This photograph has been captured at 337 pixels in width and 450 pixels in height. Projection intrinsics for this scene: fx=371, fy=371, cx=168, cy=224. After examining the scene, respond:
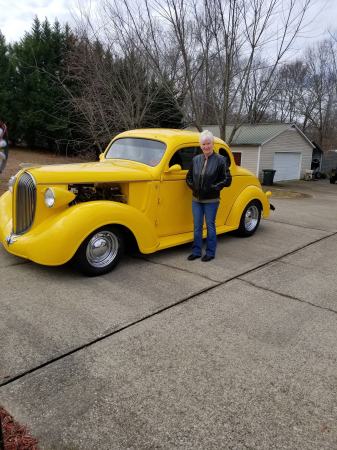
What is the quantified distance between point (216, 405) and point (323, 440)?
0.66m

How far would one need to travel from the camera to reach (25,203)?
454 centimetres

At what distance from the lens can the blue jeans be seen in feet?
17.4

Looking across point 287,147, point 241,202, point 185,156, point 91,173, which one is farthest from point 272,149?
point 91,173

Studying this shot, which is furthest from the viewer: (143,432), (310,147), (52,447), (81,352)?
(310,147)

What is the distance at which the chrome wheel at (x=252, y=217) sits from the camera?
6.95 m

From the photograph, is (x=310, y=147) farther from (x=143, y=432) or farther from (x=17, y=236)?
(x=143, y=432)

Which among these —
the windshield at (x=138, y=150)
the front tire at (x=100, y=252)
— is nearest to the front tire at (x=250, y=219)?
the windshield at (x=138, y=150)

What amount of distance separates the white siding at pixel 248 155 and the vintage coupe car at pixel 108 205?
578 inches

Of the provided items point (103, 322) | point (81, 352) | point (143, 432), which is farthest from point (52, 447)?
point (103, 322)

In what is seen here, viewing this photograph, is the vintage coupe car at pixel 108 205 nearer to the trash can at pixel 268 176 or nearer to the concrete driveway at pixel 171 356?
the concrete driveway at pixel 171 356

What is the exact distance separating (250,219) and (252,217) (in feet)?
0.24

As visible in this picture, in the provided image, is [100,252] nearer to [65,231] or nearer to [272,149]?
[65,231]

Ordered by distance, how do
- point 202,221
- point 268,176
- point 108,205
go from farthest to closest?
point 268,176
point 202,221
point 108,205

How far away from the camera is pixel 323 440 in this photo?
86.8 inches
